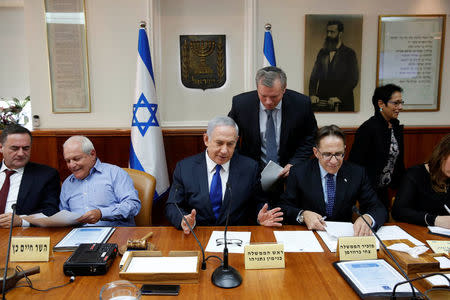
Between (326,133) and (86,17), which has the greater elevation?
(86,17)

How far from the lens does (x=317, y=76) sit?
3939 millimetres

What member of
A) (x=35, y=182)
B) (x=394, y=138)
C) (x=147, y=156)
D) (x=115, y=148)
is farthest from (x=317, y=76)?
(x=35, y=182)

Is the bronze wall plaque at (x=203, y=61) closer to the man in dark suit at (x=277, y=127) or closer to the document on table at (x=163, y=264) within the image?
the man in dark suit at (x=277, y=127)

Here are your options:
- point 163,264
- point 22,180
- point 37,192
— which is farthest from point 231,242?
point 22,180

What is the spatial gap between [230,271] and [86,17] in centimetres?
343

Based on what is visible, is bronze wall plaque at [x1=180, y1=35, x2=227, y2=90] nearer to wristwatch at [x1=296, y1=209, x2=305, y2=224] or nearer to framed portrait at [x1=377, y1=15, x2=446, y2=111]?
framed portrait at [x1=377, y1=15, x2=446, y2=111]

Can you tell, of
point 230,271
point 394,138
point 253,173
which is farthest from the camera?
point 394,138

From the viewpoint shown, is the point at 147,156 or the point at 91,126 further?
the point at 91,126

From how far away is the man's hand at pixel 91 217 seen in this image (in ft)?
6.26

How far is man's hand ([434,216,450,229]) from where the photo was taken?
1.83 meters

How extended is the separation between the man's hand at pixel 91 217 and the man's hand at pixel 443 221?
1.86m

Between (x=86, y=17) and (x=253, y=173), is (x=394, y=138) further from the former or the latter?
(x=86, y=17)

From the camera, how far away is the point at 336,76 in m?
3.96

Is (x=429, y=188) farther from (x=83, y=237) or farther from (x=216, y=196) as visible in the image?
(x=83, y=237)
